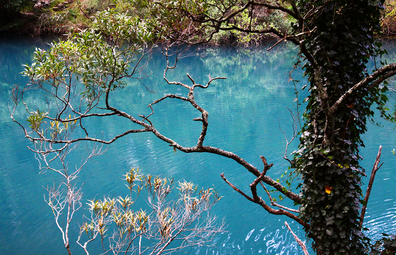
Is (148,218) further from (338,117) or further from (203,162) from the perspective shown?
(203,162)

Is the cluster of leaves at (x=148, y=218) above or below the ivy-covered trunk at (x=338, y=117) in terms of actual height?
below

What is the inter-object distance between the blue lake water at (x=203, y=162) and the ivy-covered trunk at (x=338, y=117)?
1021 mm

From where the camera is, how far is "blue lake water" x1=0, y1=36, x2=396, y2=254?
17.2 feet

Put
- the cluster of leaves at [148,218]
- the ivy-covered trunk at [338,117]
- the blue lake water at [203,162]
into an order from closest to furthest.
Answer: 1. the ivy-covered trunk at [338,117]
2. the cluster of leaves at [148,218]
3. the blue lake water at [203,162]

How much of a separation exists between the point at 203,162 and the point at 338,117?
5.51 meters

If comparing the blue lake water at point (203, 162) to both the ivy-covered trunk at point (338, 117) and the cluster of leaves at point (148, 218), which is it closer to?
the cluster of leaves at point (148, 218)

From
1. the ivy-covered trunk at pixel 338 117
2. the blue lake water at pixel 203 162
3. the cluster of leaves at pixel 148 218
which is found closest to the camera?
the ivy-covered trunk at pixel 338 117

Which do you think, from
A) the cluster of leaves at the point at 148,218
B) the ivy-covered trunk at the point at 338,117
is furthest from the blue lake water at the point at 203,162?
the ivy-covered trunk at the point at 338,117

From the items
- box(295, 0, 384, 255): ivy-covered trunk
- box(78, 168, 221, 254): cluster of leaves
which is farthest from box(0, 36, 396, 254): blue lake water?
box(295, 0, 384, 255): ivy-covered trunk

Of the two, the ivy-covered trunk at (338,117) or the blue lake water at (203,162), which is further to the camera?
the blue lake water at (203,162)

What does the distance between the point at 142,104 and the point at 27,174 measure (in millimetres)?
5710

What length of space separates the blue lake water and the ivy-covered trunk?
1021 mm

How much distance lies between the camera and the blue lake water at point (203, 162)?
524 cm

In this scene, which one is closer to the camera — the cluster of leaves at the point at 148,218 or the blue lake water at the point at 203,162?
the cluster of leaves at the point at 148,218
